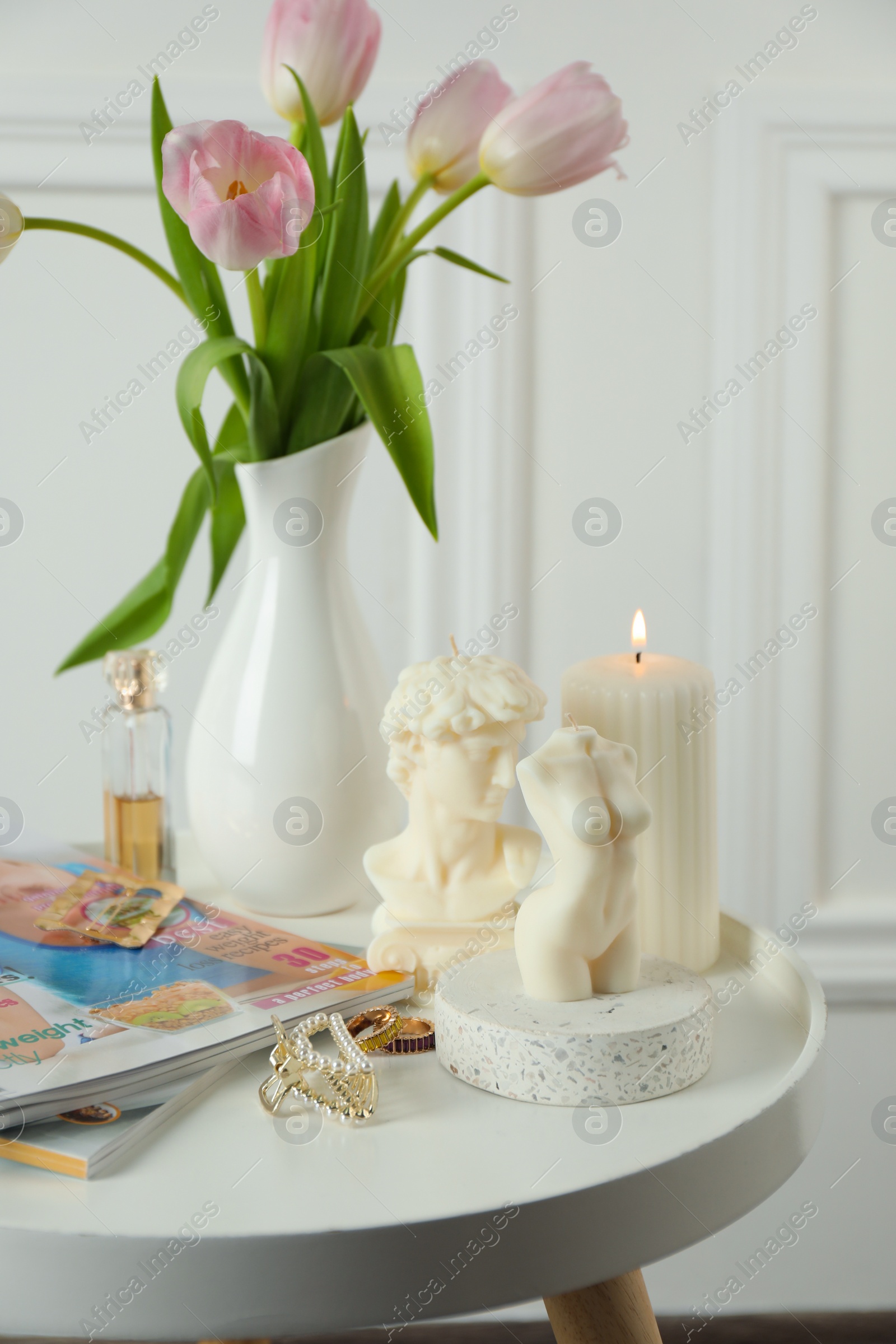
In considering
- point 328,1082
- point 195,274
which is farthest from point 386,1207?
point 195,274

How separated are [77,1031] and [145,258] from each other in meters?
0.51

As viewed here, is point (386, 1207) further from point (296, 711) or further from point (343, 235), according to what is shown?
point (343, 235)

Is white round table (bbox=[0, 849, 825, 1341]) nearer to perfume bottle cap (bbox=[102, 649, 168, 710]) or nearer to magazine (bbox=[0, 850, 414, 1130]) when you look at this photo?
magazine (bbox=[0, 850, 414, 1130])

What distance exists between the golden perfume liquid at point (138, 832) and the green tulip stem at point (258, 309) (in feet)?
1.14

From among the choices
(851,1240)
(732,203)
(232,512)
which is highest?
(732,203)

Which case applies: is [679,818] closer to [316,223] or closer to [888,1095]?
[316,223]

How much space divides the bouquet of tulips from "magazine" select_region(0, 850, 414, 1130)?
11.3 inches

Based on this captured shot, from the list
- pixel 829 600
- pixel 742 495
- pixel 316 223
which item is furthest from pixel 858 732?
pixel 316 223

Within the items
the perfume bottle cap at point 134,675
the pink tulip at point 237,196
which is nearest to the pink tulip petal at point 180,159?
the pink tulip at point 237,196

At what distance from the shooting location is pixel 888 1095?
129 centimetres

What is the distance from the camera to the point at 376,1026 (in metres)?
0.61

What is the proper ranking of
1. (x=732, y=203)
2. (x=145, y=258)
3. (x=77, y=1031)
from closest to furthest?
(x=77, y=1031) → (x=145, y=258) → (x=732, y=203)

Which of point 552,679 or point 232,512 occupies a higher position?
point 232,512

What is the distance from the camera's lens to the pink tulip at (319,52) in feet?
2.40
